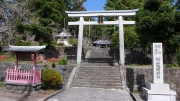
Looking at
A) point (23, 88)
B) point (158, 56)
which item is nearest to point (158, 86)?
point (158, 56)

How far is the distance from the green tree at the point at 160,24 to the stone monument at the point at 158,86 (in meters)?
5.65

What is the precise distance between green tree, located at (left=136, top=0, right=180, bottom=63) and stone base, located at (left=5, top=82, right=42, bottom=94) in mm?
9401

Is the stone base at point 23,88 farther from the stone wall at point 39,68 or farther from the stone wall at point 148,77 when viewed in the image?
the stone wall at point 148,77

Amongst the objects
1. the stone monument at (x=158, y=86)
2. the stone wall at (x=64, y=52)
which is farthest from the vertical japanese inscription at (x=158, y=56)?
the stone wall at (x=64, y=52)

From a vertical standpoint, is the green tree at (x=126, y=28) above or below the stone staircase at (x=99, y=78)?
above

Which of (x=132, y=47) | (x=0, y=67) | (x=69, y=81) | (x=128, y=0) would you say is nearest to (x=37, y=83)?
(x=69, y=81)

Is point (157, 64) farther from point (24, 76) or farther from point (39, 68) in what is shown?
point (39, 68)

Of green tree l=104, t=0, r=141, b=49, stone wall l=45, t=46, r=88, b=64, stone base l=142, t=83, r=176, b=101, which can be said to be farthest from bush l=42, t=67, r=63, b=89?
green tree l=104, t=0, r=141, b=49

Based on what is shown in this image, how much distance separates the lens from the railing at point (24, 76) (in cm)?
1183

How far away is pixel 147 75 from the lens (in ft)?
42.2

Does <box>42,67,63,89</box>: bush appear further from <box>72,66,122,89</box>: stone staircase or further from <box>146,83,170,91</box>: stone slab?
<box>146,83,170,91</box>: stone slab

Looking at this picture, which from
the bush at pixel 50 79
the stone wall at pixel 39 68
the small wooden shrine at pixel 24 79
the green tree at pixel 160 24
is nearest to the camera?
the small wooden shrine at pixel 24 79

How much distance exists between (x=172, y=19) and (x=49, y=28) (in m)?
12.6

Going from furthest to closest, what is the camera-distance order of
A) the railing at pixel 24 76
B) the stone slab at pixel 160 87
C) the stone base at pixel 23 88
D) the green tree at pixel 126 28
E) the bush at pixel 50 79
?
the green tree at pixel 126 28 → the bush at pixel 50 79 → the railing at pixel 24 76 → the stone base at pixel 23 88 → the stone slab at pixel 160 87
